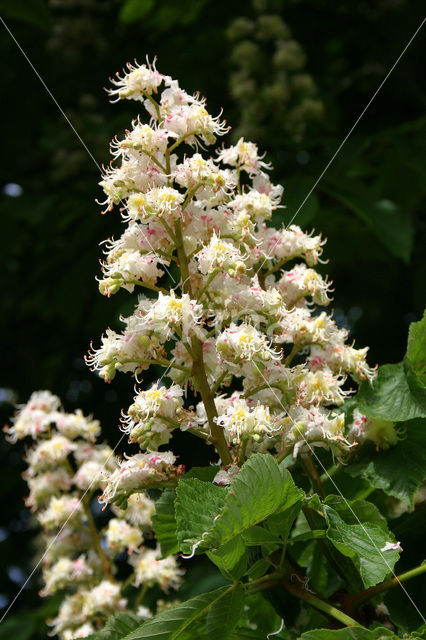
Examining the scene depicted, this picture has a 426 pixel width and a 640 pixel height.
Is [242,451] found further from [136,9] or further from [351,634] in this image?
[136,9]

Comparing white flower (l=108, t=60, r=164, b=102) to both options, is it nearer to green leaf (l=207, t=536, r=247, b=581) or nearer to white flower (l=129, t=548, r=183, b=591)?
green leaf (l=207, t=536, r=247, b=581)

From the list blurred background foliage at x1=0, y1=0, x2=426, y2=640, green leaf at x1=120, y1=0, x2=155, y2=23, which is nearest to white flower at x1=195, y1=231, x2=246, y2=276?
blurred background foliage at x1=0, y1=0, x2=426, y2=640

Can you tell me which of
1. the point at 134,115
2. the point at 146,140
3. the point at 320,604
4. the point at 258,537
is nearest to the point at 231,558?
the point at 258,537

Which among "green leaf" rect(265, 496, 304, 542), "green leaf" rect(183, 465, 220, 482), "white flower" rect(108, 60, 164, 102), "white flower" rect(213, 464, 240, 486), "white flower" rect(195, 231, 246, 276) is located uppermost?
"white flower" rect(108, 60, 164, 102)

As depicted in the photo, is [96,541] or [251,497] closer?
[251,497]

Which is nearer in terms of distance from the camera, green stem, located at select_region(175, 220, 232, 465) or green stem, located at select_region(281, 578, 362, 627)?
green stem, located at select_region(281, 578, 362, 627)

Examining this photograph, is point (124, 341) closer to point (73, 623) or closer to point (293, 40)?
point (73, 623)

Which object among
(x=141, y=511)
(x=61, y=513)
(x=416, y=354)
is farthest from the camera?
(x=61, y=513)
